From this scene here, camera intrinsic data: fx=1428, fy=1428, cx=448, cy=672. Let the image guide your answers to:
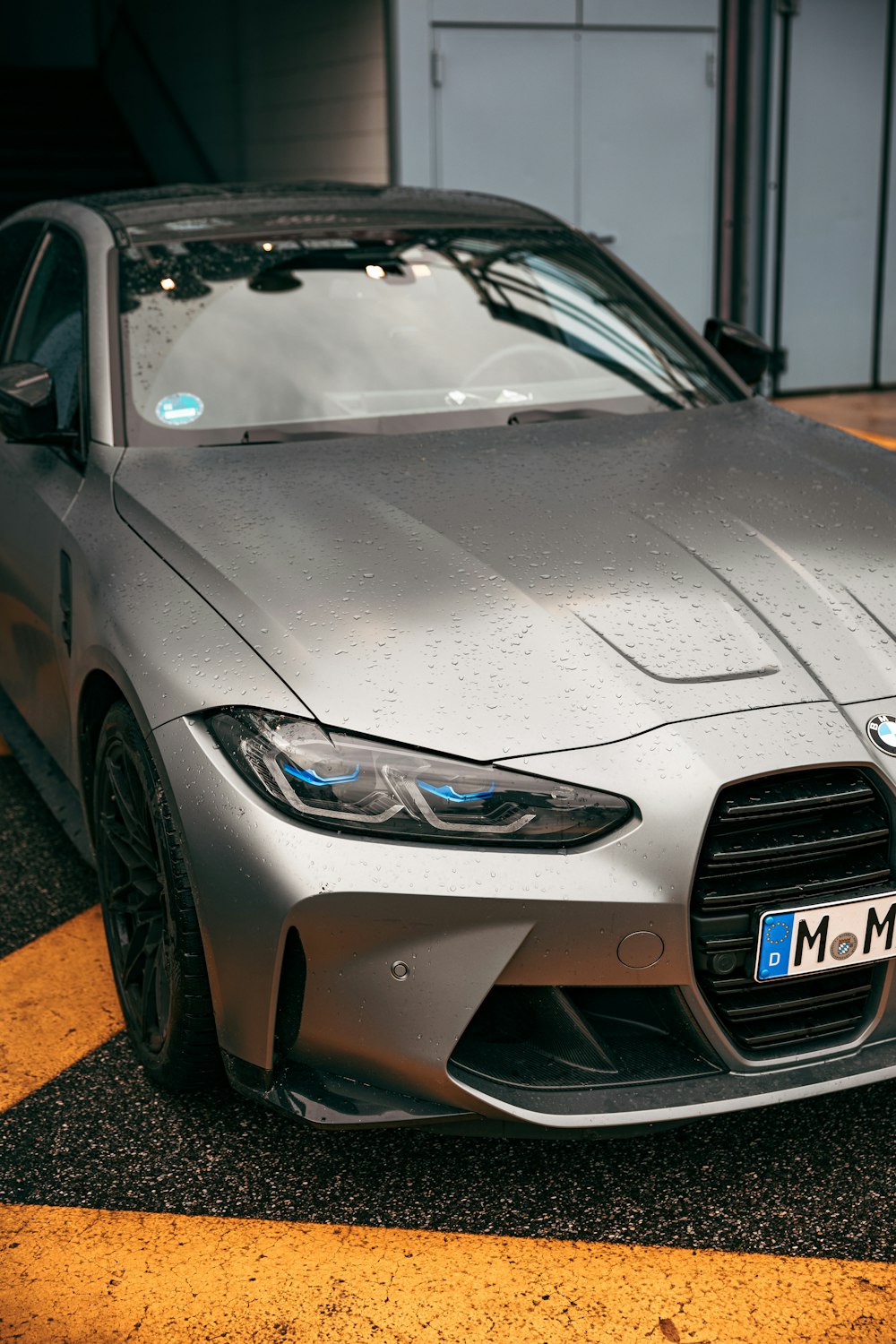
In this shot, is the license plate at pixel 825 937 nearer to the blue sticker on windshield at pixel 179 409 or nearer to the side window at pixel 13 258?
the blue sticker on windshield at pixel 179 409

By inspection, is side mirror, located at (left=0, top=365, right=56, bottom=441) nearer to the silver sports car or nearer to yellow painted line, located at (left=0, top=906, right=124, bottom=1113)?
the silver sports car

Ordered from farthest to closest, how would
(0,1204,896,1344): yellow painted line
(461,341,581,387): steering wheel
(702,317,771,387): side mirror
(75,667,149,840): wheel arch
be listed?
(702,317,771,387): side mirror, (461,341,581,387): steering wheel, (75,667,149,840): wheel arch, (0,1204,896,1344): yellow painted line

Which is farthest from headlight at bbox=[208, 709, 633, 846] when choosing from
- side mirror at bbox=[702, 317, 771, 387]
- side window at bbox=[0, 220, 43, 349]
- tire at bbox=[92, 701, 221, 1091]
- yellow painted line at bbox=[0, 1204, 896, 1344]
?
side window at bbox=[0, 220, 43, 349]

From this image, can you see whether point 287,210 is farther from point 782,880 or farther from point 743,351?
point 782,880

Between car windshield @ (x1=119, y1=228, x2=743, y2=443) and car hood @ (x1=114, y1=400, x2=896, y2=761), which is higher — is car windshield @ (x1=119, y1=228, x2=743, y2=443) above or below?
above

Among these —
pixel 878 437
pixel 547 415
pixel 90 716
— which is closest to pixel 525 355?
pixel 547 415

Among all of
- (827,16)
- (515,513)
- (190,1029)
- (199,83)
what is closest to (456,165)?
(827,16)

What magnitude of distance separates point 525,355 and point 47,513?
1.15m

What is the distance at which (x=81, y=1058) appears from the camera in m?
2.60

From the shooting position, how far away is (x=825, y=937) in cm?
198

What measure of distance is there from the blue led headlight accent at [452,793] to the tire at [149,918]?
1.39ft

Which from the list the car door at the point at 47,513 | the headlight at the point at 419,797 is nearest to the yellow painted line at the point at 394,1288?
the headlight at the point at 419,797

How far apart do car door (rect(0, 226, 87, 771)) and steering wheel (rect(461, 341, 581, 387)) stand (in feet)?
2.89

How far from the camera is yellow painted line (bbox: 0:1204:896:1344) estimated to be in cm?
190
